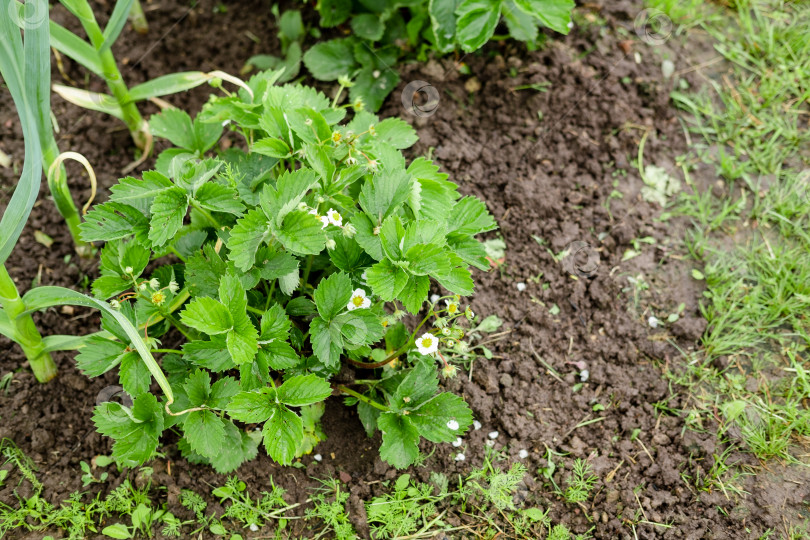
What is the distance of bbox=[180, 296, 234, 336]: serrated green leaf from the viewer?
1.43 meters

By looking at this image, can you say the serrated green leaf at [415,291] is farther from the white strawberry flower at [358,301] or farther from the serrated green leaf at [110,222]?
the serrated green leaf at [110,222]

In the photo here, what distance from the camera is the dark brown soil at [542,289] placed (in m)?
1.83

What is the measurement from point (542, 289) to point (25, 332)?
5.00ft

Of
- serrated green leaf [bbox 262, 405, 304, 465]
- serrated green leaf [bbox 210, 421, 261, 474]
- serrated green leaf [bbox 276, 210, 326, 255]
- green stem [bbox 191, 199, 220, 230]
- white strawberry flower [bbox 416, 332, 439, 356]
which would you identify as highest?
serrated green leaf [bbox 276, 210, 326, 255]

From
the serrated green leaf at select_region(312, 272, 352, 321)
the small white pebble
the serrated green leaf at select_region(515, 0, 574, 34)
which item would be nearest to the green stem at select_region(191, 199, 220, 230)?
the serrated green leaf at select_region(312, 272, 352, 321)

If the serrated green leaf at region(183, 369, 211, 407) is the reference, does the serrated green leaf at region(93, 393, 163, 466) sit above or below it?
below

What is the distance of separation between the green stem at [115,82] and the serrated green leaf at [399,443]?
4.53 ft

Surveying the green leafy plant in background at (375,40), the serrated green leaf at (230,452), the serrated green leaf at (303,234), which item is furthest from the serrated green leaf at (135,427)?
the green leafy plant in background at (375,40)

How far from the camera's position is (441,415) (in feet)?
5.38

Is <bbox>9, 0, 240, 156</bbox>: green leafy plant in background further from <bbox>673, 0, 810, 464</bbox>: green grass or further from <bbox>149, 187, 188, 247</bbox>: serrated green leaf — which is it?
<bbox>673, 0, 810, 464</bbox>: green grass

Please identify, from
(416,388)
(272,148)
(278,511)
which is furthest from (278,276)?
(278,511)

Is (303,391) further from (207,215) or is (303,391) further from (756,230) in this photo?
(756,230)

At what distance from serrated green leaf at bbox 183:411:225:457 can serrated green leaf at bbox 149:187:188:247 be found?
0.42m

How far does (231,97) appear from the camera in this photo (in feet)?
5.80
